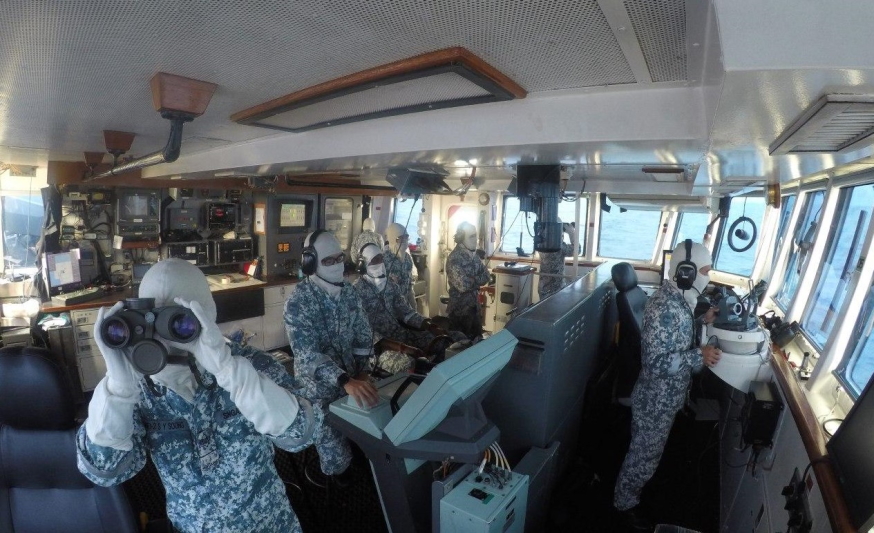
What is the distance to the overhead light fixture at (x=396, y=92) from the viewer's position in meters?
1.24

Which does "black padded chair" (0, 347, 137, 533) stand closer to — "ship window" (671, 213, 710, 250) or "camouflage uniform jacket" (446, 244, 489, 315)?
"camouflage uniform jacket" (446, 244, 489, 315)

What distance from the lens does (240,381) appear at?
1358 millimetres

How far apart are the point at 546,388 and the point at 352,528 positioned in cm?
150

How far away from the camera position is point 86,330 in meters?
4.34

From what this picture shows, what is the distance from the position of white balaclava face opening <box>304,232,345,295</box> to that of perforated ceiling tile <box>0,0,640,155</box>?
106 centimetres

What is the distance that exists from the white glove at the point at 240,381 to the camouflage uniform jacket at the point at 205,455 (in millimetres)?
91

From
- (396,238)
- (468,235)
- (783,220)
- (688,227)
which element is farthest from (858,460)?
(688,227)

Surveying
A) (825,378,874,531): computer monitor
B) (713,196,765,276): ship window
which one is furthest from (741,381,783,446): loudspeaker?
(713,196,765,276): ship window

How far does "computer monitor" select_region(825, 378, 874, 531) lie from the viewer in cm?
107

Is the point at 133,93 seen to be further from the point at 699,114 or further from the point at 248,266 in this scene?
the point at 248,266

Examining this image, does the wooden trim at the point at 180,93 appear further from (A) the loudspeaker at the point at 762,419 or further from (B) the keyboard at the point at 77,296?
(B) the keyboard at the point at 77,296

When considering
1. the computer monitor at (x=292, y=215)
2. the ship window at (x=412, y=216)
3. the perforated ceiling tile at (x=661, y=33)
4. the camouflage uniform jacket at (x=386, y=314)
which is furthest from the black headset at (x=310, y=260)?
the ship window at (x=412, y=216)

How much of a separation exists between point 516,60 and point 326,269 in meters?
1.75

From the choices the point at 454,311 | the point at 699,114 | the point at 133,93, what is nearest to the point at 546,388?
the point at 699,114
